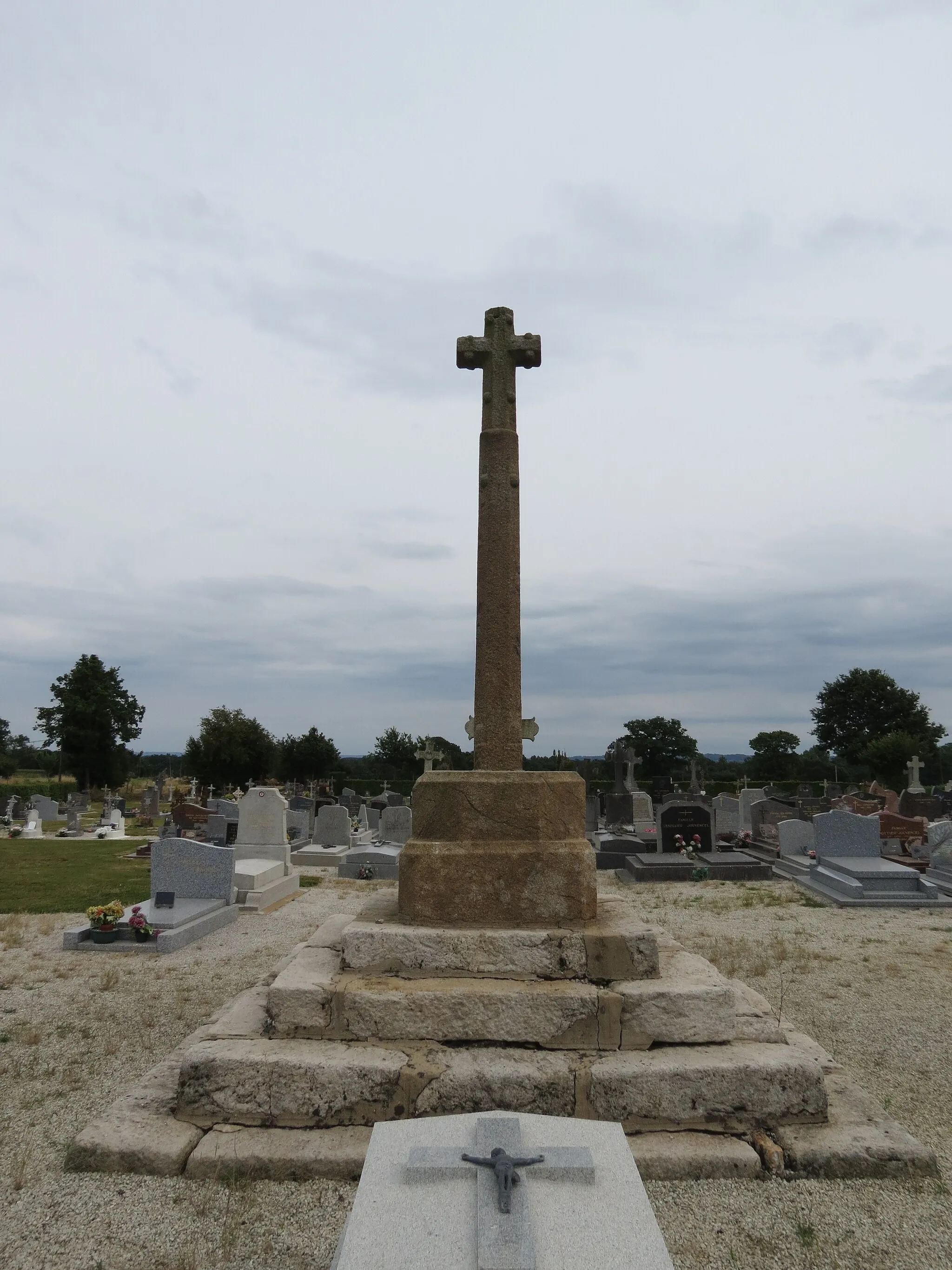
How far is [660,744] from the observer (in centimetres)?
6425

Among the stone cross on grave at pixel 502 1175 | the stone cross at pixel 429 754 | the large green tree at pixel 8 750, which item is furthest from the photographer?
the large green tree at pixel 8 750

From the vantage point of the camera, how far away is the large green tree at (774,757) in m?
55.1

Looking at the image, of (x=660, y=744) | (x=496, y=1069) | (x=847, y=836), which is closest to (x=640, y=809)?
(x=847, y=836)

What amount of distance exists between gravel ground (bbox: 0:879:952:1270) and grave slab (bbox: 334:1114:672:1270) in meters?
1.04

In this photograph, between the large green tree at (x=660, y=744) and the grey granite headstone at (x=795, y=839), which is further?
the large green tree at (x=660, y=744)

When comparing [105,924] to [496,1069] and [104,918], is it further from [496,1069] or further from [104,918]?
[496,1069]

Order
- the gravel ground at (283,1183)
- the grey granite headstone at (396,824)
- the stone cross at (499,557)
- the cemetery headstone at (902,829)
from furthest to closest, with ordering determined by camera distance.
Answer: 1. the grey granite headstone at (396,824)
2. the cemetery headstone at (902,829)
3. the stone cross at (499,557)
4. the gravel ground at (283,1183)

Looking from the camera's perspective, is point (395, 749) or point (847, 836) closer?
point (847, 836)

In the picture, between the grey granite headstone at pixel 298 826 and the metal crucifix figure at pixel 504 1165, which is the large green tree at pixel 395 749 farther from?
the metal crucifix figure at pixel 504 1165

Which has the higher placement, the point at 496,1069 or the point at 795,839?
the point at 795,839

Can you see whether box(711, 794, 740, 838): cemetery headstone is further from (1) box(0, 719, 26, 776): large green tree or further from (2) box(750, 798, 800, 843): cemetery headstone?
(1) box(0, 719, 26, 776): large green tree

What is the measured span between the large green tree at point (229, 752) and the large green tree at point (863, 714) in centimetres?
3909

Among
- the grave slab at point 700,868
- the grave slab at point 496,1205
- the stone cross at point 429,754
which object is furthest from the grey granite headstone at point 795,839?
the grave slab at point 496,1205

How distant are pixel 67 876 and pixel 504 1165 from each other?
14893 mm
